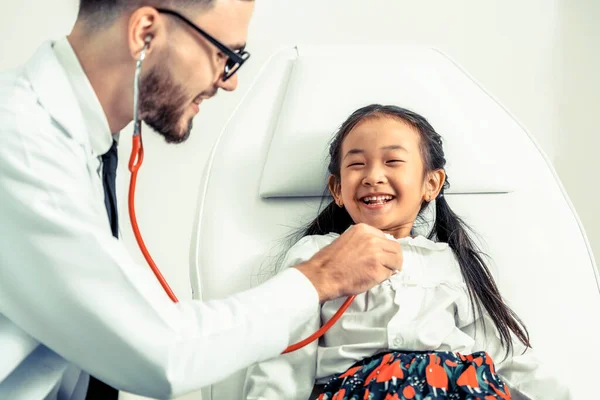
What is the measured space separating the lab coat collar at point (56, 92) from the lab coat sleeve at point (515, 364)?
0.83 m

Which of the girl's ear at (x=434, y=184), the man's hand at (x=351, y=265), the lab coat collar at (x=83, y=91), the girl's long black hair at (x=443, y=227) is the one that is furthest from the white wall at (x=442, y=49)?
the man's hand at (x=351, y=265)

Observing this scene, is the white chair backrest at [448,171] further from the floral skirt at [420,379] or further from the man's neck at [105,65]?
the man's neck at [105,65]

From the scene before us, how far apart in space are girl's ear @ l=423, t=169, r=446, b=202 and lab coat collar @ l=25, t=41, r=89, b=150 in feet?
2.53

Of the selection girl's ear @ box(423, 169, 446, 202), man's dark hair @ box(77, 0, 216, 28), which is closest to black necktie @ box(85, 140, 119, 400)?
man's dark hair @ box(77, 0, 216, 28)

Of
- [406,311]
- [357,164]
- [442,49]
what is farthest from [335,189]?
[442,49]

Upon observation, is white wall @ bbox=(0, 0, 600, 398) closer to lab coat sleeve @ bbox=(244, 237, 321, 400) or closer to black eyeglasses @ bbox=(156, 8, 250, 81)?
lab coat sleeve @ bbox=(244, 237, 321, 400)

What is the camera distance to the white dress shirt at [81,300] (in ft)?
2.86

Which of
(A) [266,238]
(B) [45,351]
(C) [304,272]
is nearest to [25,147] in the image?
(B) [45,351]

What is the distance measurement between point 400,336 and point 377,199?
31cm

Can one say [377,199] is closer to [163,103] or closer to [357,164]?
[357,164]

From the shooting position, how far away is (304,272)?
1076mm

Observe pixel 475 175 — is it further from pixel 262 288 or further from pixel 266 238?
pixel 262 288

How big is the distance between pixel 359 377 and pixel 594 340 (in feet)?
1.84

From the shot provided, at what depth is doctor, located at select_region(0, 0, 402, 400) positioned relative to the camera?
34.5 inches
